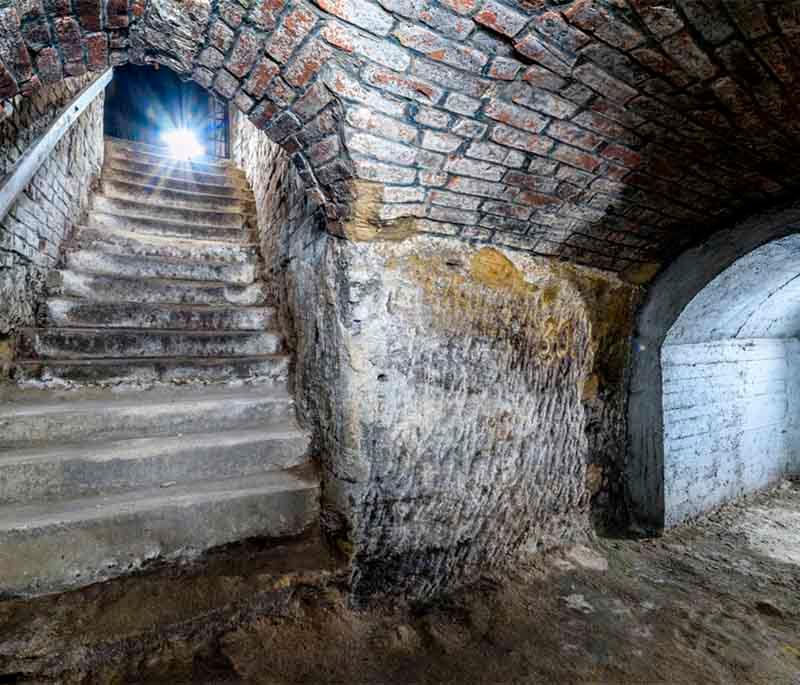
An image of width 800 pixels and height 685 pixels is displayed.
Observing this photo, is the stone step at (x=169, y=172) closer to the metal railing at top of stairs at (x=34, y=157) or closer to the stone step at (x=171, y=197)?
the stone step at (x=171, y=197)

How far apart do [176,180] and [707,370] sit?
5.08 m

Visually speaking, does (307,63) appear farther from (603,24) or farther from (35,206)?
(35,206)

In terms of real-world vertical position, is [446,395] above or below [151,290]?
below

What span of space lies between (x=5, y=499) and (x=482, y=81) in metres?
2.39

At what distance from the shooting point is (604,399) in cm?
251

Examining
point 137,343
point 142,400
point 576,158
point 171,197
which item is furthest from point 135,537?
point 171,197

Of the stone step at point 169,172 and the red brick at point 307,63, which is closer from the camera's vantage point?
the red brick at point 307,63

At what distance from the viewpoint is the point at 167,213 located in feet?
12.0

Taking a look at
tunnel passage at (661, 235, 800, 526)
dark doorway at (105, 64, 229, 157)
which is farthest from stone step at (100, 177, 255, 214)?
dark doorway at (105, 64, 229, 157)

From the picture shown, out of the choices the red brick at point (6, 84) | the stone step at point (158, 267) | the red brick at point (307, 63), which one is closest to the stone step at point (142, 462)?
the red brick at point (6, 84)

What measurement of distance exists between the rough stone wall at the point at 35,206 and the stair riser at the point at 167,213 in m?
0.28

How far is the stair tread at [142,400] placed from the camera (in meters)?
1.89

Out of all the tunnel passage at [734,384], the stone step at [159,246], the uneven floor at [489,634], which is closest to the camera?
the uneven floor at [489,634]

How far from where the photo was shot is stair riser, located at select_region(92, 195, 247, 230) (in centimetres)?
349
